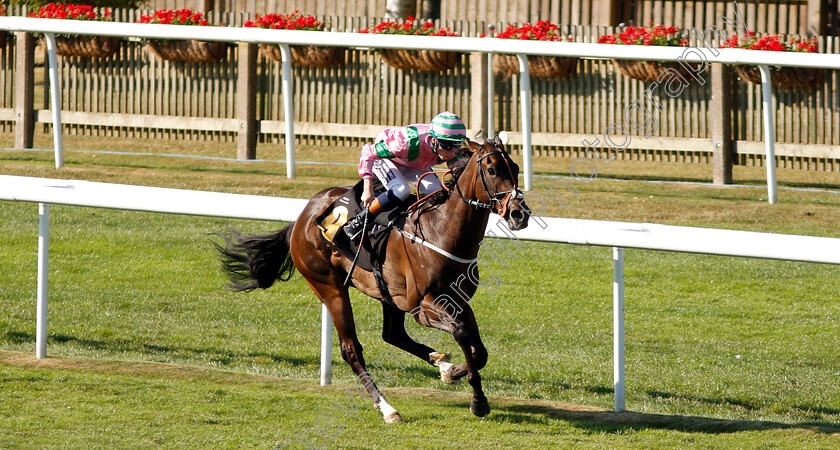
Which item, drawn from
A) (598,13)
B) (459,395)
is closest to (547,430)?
(459,395)

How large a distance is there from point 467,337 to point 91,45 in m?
8.84

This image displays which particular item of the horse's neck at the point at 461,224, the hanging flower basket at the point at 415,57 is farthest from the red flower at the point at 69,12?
the horse's neck at the point at 461,224

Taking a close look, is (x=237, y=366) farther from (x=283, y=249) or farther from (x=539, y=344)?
(x=539, y=344)

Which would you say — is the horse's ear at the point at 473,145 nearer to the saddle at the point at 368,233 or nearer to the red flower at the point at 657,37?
the saddle at the point at 368,233

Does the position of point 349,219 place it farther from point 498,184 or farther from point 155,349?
point 155,349

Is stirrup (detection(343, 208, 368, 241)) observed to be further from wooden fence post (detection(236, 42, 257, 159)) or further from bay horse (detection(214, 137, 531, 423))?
wooden fence post (detection(236, 42, 257, 159))

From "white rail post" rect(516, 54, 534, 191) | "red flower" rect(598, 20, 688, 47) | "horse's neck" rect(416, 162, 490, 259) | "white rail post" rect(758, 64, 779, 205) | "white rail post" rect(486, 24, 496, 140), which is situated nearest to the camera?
"horse's neck" rect(416, 162, 490, 259)

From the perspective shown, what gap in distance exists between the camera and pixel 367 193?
5.27 metres

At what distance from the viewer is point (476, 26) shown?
13852 millimetres

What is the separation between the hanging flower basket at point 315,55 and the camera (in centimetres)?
1166

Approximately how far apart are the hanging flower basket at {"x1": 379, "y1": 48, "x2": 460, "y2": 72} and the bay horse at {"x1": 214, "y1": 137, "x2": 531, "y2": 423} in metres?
5.78

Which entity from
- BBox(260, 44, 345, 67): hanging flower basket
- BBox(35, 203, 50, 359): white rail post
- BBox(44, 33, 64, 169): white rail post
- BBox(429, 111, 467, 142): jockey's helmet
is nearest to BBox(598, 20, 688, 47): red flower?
BBox(260, 44, 345, 67): hanging flower basket

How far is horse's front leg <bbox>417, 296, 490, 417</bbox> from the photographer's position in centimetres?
485

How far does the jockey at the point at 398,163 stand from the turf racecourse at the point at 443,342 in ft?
3.14
